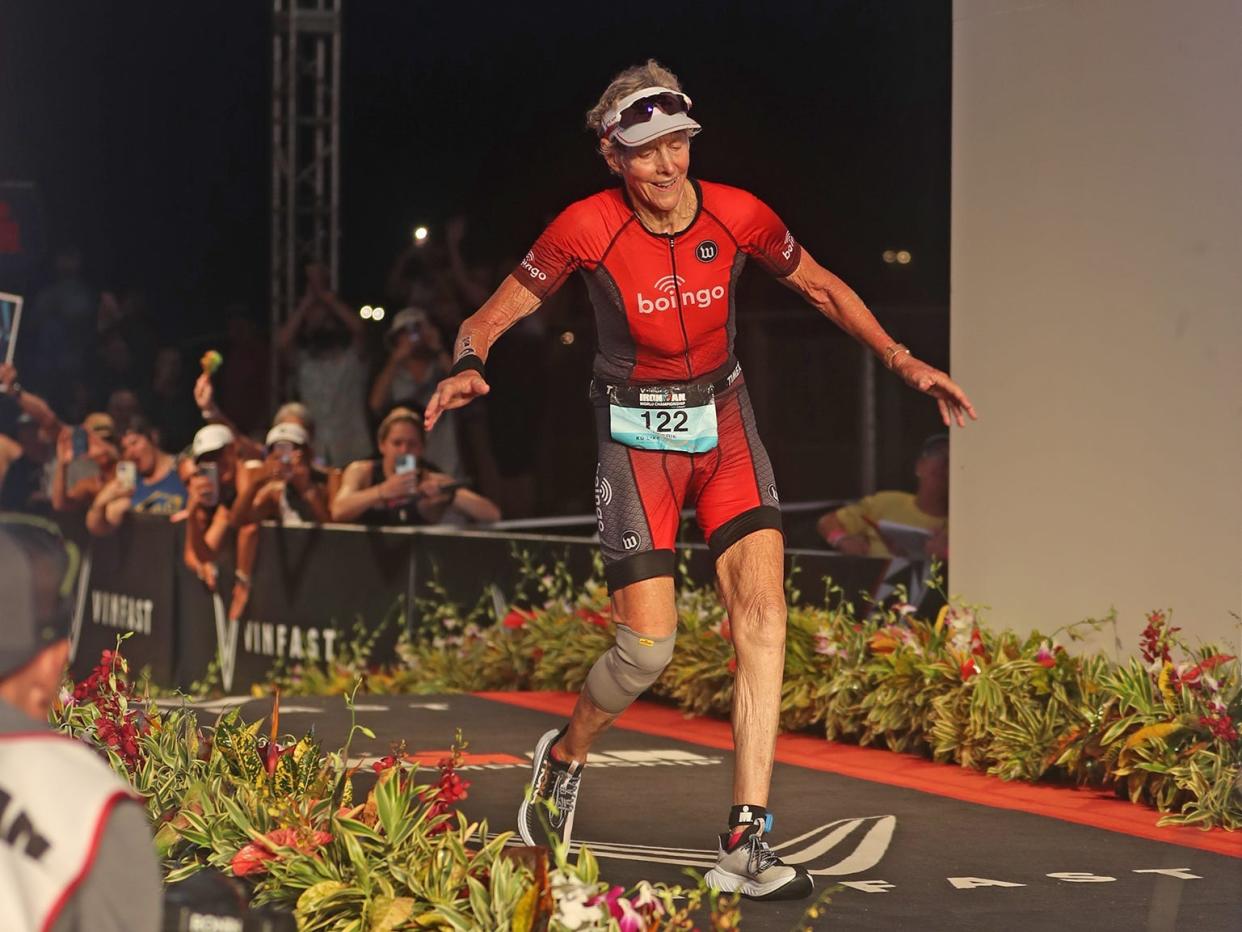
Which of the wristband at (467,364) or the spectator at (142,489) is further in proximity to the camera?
the spectator at (142,489)

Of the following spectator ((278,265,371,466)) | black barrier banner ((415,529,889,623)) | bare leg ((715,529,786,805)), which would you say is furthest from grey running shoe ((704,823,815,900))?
spectator ((278,265,371,466))

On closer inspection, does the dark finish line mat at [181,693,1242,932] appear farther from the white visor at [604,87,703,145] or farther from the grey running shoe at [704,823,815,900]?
the white visor at [604,87,703,145]

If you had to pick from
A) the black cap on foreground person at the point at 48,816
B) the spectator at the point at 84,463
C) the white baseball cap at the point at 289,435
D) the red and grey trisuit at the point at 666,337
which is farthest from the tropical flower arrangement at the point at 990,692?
the spectator at the point at 84,463

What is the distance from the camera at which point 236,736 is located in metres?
4.50

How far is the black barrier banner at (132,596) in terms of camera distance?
12.6 metres

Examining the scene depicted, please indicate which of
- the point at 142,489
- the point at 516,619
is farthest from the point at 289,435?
the point at 516,619

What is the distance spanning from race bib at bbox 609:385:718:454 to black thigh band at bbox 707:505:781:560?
201mm

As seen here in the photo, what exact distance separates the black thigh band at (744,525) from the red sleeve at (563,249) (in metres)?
0.74

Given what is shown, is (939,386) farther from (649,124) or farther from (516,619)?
(516,619)

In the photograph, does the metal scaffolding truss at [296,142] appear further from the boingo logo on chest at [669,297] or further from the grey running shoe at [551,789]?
the boingo logo on chest at [669,297]

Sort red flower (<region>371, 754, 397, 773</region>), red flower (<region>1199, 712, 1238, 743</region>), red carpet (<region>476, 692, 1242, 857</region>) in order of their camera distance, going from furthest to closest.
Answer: red flower (<region>1199, 712, 1238, 743</region>)
red carpet (<region>476, 692, 1242, 857</region>)
red flower (<region>371, 754, 397, 773</region>)

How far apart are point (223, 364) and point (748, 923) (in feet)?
30.8

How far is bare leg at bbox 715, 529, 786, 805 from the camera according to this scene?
4.46 metres

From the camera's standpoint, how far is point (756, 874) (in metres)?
4.23
